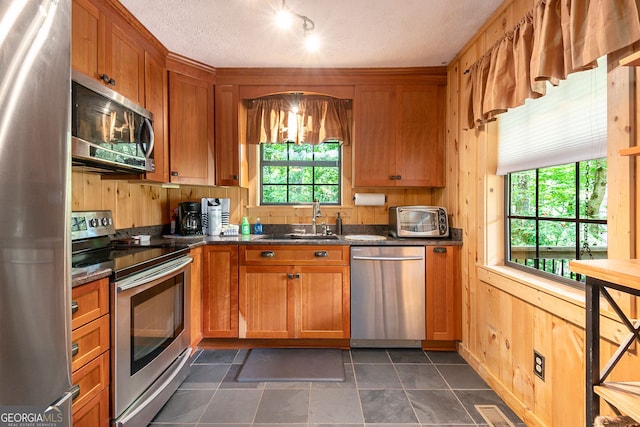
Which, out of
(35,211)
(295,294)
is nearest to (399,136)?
(295,294)

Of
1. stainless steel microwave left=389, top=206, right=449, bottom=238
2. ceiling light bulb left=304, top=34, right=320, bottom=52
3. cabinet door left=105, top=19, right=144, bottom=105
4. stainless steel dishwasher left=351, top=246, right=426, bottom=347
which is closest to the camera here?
cabinet door left=105, top=19, right=144, bottom=105

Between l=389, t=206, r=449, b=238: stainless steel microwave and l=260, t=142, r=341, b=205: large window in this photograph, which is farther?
l=260, t=142, r=341, b=205: large window

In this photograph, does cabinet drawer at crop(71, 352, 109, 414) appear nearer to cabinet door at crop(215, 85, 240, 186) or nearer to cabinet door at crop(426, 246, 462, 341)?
cabinet door at crop(215, 85, 240, 186)

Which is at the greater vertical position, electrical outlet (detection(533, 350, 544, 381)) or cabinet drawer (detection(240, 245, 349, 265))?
cabinet drawer (detection(240, 245, 349, 265))

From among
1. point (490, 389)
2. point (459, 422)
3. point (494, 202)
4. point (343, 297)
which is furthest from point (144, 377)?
point (494, 202)

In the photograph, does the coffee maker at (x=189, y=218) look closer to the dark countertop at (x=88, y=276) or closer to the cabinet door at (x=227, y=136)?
the cabinet door at (x=227, y=136)

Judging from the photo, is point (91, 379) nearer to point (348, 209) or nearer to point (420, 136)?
point (348, 209)

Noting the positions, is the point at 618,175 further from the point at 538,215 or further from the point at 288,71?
the point at 288,71

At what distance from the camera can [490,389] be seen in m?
1.95

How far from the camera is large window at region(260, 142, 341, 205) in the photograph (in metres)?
3.17

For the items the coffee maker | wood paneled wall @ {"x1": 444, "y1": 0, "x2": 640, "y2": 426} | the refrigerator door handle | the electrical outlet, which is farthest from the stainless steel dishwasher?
the refrigerator door handle

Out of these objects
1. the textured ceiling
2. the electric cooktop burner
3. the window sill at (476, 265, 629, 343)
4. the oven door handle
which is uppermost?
the textured ceiling

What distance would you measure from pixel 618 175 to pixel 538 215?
654mm

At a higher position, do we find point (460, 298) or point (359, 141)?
point (359, 141)
